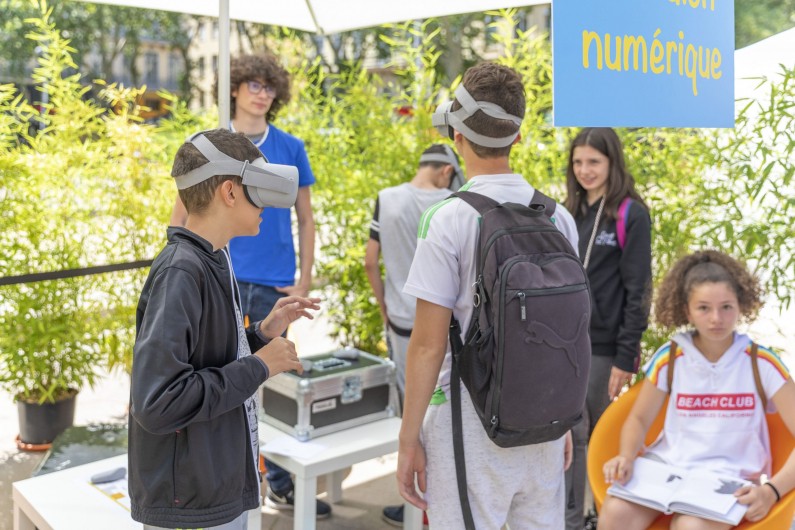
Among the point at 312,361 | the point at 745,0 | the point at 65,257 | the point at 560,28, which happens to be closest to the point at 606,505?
the point at 312,361

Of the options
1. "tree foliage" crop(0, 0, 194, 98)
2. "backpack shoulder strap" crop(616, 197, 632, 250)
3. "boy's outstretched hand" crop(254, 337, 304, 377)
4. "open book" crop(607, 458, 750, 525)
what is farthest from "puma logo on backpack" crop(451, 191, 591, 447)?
"tree foliage" crop(0, 0, 194, 98)

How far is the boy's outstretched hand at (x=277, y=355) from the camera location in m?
1.66

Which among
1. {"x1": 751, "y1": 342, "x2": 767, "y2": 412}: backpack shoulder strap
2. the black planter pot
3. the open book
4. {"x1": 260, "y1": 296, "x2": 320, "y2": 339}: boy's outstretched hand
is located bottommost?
the black planter pot

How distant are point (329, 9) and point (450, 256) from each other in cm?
181

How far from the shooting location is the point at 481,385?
1664mm

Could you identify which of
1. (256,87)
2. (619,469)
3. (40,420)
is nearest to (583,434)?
(619,469)

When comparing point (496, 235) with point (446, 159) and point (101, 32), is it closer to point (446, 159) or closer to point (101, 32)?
point (446, 159)

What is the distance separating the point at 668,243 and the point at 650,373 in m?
1.16

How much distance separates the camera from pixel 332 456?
259 centimetres

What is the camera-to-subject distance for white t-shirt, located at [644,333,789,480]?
2441 mm

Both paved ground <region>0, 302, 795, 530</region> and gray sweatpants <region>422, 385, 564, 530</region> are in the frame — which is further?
paved ground <region>0, 302, 795, 530</region>

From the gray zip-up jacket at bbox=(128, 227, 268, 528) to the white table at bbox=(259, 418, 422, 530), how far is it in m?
0.85

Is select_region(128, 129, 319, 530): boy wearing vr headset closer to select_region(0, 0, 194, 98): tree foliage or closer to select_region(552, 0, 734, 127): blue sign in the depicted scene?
select_region(552, 0, 734, 127): blue sign

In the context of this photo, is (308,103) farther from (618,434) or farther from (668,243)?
(618,434)
